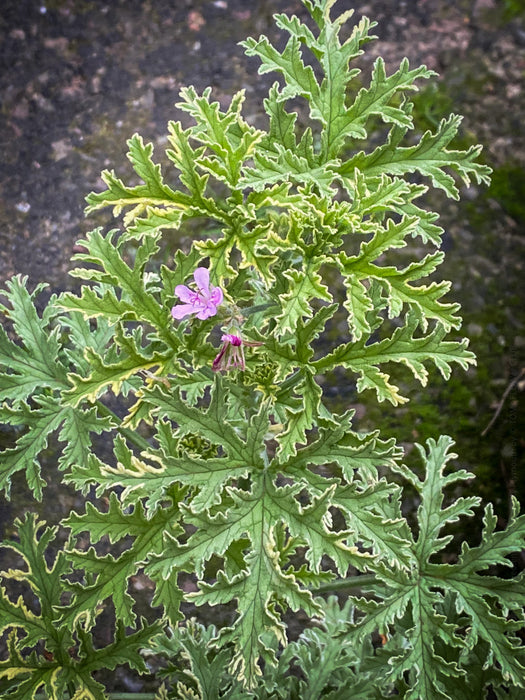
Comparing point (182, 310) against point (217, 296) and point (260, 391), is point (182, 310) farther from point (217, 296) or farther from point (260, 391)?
point (260, 391)

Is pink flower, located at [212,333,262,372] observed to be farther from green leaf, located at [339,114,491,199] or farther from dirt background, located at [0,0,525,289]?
dirt background, located at [0,0,525,289]

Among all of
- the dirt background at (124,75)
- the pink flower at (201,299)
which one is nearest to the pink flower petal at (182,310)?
the pink flower at (201,299)

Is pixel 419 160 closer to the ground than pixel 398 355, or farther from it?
farther from it

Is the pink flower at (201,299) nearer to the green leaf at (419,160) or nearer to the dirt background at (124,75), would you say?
the green leaf at (419,160)

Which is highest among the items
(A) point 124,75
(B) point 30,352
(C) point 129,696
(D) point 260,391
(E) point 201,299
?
(A) point 124,75

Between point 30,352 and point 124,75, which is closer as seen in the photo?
point 30,352

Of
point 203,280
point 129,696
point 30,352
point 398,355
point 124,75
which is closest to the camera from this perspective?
point 203,280

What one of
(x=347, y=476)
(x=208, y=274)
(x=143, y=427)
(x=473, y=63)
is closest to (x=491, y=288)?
(x=473, y=63)

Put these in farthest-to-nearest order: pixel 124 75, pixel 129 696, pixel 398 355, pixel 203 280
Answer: pixel 124 75 < pixel 129 696 < pixel 398 355 < pixel 203 280

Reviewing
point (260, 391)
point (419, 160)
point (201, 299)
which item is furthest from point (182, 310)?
point (419, 160)
